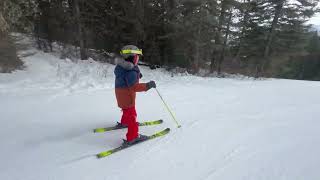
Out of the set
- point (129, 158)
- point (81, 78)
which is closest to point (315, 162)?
point (129, 158)

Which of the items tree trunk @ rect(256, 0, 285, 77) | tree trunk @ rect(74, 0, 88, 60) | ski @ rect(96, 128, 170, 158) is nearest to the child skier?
ski @ rect(96, 128, 170, 158)

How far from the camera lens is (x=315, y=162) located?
4.24 metres

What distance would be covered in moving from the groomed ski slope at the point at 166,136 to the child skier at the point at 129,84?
12.9 inches

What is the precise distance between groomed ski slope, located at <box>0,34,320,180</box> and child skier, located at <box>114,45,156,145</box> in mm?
328

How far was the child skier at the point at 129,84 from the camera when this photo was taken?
526 centimetres

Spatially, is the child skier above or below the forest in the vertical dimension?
below

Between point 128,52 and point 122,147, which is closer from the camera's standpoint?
point 122,147

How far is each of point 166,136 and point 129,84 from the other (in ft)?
4.01

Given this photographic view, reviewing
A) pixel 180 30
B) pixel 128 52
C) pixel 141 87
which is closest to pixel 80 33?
pixel 180 30

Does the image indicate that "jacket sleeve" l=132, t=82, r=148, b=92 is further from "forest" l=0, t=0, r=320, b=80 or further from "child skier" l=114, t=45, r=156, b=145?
"forest" l=0, t=0, r=320, b=80

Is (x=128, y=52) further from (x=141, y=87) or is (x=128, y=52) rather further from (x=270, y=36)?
(x=270, y=36)

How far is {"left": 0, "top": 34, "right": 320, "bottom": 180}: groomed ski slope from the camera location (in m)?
4.23

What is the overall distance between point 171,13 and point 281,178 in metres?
16.1

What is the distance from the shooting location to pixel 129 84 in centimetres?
529
